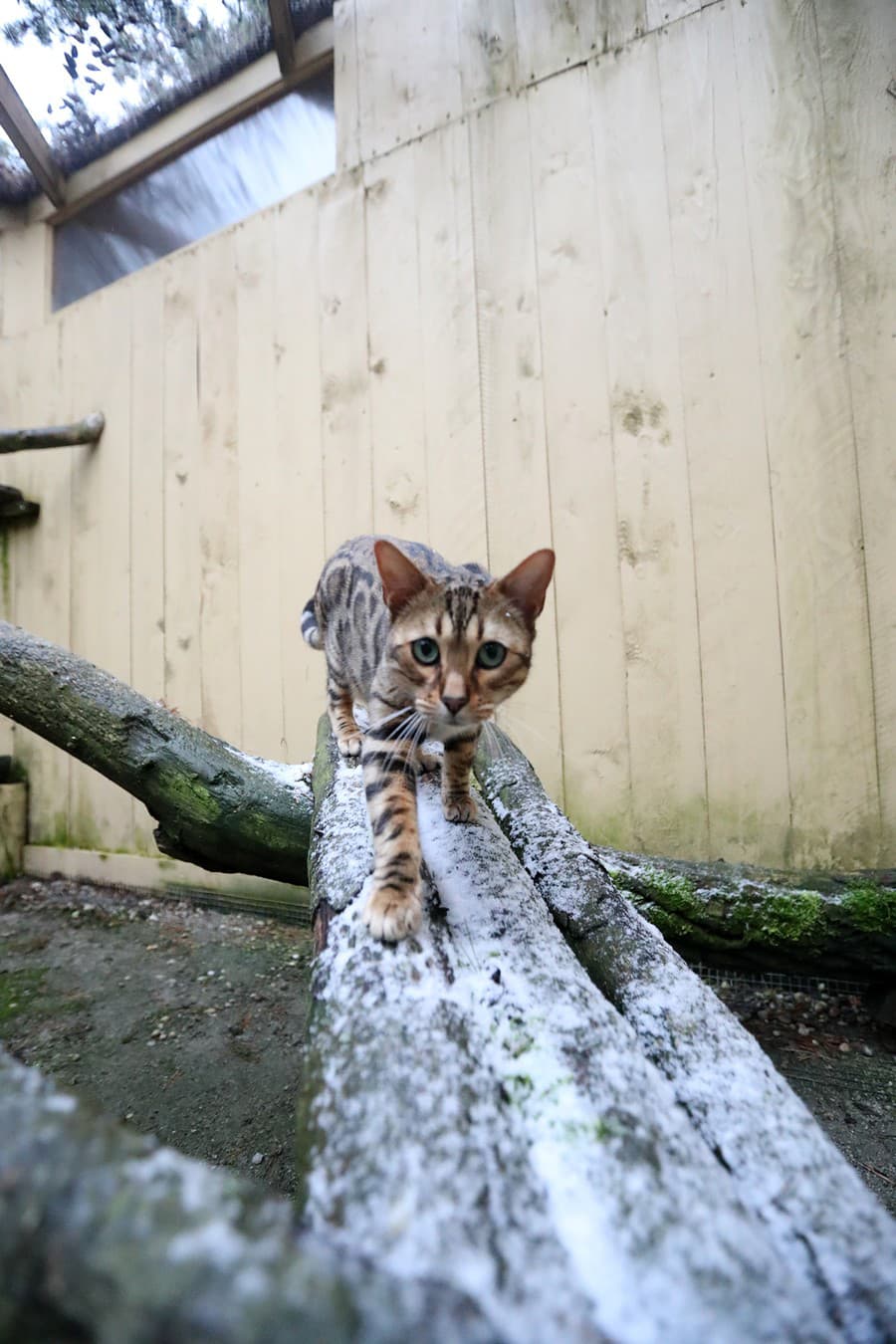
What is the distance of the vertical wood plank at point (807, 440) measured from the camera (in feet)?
7.27

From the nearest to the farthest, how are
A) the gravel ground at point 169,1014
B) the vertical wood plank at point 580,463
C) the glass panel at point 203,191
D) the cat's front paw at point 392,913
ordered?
the cat's front paw at point 392,913, the gravel ground at point 169,1014, the vertical wood plank at point 580,463, the glass panel at point 203,191

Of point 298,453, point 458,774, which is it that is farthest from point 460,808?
point 298,453

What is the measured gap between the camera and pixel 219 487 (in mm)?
3377

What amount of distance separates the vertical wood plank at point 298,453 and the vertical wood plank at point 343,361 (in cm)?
5

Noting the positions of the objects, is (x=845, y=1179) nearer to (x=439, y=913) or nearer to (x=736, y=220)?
(x=439, y=913)

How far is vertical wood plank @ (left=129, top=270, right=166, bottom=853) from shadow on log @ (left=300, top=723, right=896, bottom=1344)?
306cm

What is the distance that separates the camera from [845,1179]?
→ 0.59 m

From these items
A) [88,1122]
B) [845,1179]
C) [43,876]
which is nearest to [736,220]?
[845,1179]

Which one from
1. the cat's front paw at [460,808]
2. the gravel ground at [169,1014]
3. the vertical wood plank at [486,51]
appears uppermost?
the vertical wood plank at [486,51]

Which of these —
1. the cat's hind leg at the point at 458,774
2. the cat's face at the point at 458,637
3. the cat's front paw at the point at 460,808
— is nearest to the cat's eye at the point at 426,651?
the cat's face at the point at 458,637

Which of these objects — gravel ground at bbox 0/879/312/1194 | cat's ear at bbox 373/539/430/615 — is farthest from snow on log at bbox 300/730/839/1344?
gravel ground at bbox 0/879/312/1194

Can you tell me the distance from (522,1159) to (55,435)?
13.9ft

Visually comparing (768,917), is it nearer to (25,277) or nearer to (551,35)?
(551,35)

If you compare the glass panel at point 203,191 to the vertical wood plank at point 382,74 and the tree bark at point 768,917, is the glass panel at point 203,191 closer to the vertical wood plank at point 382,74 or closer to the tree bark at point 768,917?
the vertical wood plank at point 382,74
